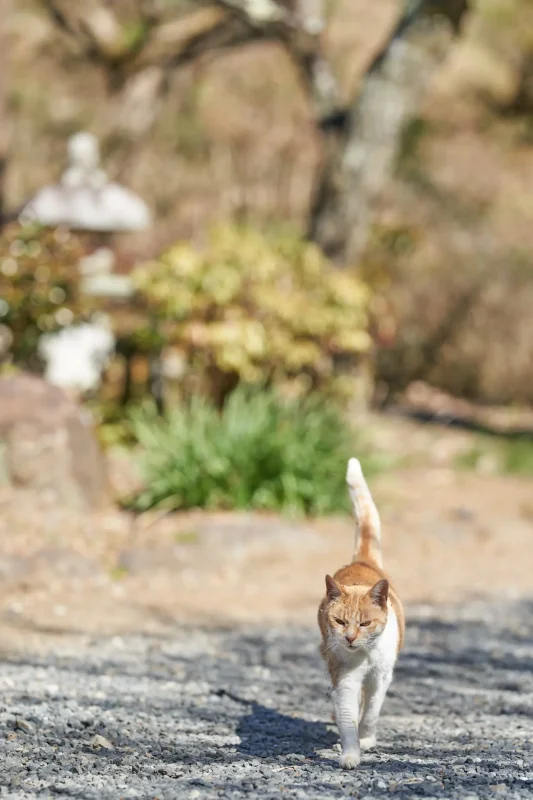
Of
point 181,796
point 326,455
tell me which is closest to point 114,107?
point 326,455

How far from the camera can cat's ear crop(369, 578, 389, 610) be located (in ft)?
10.5

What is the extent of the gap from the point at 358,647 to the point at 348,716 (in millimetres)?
204

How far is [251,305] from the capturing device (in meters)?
8.88

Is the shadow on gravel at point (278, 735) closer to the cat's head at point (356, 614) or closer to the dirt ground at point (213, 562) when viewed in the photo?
the cat's head at point (356, 614)

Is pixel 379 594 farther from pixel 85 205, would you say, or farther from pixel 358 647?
pixel 85 205

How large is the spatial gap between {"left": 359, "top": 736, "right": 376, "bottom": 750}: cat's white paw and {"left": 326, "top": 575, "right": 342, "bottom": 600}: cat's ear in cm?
48

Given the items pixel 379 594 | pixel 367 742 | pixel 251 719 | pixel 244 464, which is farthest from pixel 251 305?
pixel 379 594

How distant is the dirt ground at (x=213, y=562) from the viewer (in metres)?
5.72

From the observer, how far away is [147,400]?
914 cm

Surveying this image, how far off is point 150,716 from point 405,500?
4.65m

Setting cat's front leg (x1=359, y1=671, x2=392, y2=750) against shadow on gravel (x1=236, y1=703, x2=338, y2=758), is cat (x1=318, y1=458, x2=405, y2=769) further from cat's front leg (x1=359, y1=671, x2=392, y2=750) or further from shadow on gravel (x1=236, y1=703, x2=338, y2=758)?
shadow on gravel (x1=236, y1=703, x2=338, y2=758)

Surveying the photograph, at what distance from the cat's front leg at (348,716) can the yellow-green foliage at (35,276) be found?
526 centimetres

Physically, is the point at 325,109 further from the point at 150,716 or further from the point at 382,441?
the point at 150,716

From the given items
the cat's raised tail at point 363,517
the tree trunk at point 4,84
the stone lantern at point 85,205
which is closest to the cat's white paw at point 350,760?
the cat's raised tail at point 363,517
